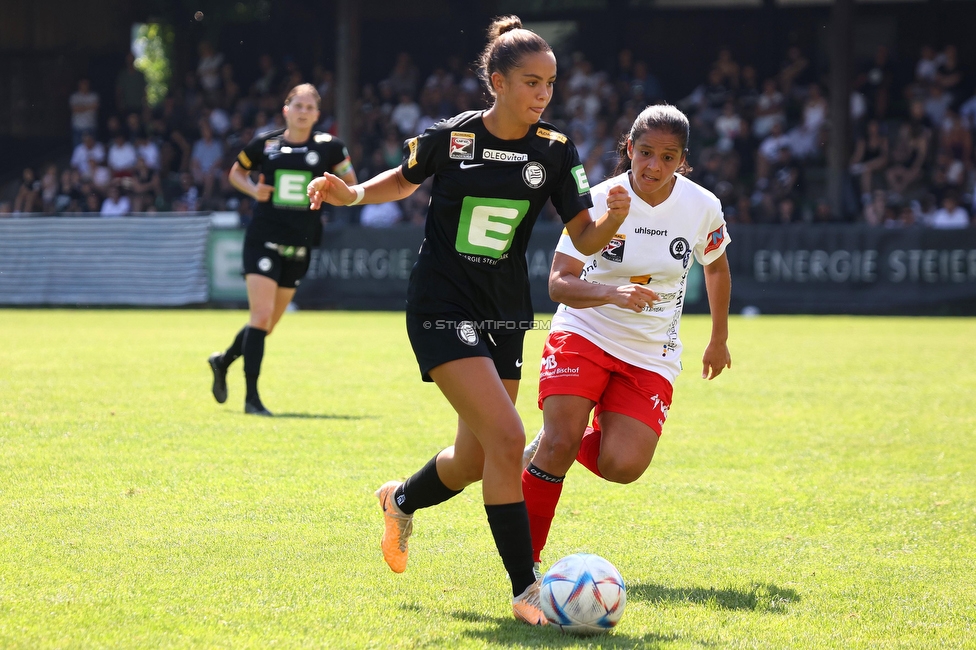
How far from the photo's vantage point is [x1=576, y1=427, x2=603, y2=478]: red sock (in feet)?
15.5

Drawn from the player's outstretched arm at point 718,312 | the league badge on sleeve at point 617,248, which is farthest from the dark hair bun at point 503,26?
A: the player's outstretched arm at point 718,312

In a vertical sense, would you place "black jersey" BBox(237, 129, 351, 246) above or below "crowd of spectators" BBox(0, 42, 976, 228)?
below

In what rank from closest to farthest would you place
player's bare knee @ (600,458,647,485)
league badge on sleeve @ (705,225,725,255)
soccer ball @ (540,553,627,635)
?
soccer ball @ (540,553,627,635)
player's bare knee @ (600,458,647,485)
league badge on sleeve @ (705,225,725,255)

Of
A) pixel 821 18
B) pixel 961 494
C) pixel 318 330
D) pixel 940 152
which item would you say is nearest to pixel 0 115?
pixel 318 330

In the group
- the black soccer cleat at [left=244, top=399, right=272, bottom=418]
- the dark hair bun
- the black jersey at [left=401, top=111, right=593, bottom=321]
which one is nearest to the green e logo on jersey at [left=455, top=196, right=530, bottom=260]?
the black jersey at [left=401, top=111, right=593, bottom=321]

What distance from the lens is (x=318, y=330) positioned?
49.9 ft

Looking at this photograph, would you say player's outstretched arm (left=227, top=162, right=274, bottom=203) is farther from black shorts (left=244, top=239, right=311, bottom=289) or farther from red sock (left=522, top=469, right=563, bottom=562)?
red sock (left=522, top=469, right=563, bottom=562)

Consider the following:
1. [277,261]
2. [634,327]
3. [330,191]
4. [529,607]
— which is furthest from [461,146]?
[277,261]

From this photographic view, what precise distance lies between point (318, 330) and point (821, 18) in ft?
54.2

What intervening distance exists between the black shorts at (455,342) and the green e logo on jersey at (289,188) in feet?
16.1

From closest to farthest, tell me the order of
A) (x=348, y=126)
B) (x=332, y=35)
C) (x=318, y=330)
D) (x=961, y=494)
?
(x=961, y=494)
(x=318, y=330)
(x=348, y=126)
(x=332, y=35)

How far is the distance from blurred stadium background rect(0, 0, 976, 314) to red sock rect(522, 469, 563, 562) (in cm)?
1384

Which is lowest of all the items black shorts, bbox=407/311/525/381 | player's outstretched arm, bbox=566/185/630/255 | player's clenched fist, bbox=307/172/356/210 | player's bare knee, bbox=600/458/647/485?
player's bare knee, bbox=600/458/647/485

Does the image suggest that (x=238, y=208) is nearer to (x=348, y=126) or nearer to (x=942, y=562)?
(x=348, y=126)
